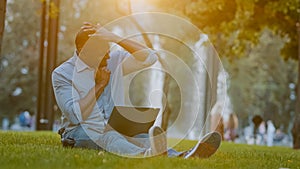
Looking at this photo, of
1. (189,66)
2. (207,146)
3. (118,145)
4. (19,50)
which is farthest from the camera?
(19,50)

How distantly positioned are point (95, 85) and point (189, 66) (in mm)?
29221

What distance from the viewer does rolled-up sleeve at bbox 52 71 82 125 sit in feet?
23.3

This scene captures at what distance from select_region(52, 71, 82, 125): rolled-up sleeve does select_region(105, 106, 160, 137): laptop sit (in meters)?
0.38

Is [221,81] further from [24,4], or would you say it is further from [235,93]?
[24,4]

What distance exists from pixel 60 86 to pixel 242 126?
5011 cm

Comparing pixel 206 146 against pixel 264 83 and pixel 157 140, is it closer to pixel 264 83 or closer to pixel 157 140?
pixel 157 140

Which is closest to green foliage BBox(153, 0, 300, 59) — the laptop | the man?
the man

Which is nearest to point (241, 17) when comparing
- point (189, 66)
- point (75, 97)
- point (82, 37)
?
point (82, 37)

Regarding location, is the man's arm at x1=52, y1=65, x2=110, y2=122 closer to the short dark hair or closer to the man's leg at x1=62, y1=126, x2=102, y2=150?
the man's leg at x1=62, y1=126, x2=102, y2=150

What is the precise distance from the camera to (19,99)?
147ft

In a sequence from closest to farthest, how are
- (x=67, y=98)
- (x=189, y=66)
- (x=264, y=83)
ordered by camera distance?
1. (x=67, y=98)
2. (x=189, y=66)
3. (x=264, y=83)

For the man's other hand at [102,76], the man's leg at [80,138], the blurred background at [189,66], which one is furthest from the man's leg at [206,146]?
the blurred background at [189,66]

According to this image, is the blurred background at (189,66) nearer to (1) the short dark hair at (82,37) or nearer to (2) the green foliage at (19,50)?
(2) the green foliage at (19,50)

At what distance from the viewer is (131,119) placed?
701 cm
